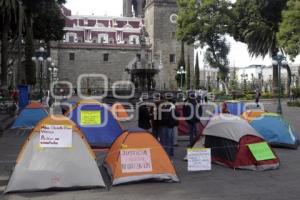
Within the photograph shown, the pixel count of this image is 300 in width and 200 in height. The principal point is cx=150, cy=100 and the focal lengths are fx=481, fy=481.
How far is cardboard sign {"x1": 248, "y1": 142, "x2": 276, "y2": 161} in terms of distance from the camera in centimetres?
1129

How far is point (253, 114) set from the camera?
15.9 meters

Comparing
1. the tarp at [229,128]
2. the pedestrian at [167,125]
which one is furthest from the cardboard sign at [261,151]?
the pedestrian at [167,125]

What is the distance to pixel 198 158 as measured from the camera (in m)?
11.0

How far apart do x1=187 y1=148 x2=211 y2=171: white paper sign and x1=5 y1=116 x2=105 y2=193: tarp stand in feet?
7.87

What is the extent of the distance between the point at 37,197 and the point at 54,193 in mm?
393

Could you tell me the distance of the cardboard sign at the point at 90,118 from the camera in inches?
613

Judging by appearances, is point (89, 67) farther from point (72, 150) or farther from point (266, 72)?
point (72, 150)

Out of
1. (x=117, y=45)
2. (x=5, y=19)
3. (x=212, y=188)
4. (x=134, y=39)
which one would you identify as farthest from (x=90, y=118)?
(x=134, y=39)

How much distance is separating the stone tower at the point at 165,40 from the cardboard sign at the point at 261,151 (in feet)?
237

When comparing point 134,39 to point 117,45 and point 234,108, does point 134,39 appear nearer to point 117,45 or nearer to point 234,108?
point 117,45

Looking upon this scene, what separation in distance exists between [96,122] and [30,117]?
21.1 ft

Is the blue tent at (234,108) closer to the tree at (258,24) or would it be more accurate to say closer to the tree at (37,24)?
the tree at (37,24)

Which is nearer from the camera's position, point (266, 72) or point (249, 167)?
point (249, 167)

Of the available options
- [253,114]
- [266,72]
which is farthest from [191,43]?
[266,72]
